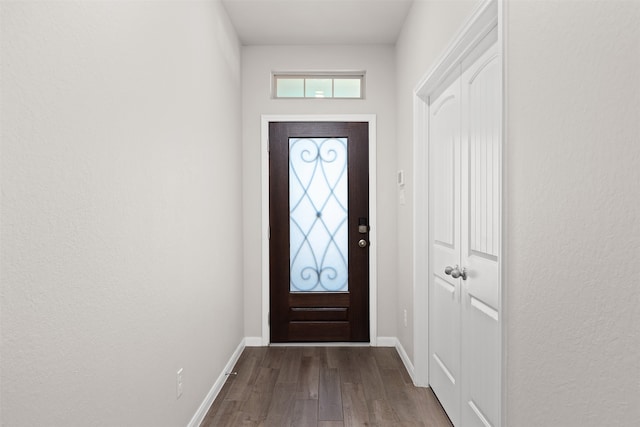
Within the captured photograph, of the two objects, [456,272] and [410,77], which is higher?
[410,77]

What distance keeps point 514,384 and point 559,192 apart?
701 millimetres

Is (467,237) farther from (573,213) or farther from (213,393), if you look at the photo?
(213,393)

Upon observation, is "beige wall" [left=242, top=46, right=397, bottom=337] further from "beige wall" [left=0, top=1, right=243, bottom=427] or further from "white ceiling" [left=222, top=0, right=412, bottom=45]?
"beige wall" [left=0, top=1, right=243, bottom=427]

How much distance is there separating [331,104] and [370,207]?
0.96m

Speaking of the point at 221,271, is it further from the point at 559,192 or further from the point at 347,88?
the point at 559,192

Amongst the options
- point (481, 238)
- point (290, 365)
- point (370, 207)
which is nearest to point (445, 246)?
point (481, 238)

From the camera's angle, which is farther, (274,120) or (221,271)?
(274,120)

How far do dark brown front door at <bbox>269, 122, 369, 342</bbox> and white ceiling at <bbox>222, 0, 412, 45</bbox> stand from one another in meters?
0.72

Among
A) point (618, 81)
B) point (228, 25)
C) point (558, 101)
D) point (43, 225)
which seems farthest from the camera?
point (228, 25)

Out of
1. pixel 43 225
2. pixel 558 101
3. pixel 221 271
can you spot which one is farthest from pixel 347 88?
pixel 43 225

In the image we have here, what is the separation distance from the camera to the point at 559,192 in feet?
4.16

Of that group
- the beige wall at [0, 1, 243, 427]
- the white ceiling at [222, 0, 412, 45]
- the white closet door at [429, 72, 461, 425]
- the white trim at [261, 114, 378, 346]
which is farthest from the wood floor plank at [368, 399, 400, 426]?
the white ceiling at [222, 0, 412, 45]

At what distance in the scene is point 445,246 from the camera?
271 centimetres

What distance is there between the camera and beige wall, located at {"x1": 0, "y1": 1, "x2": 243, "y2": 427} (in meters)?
1.09
